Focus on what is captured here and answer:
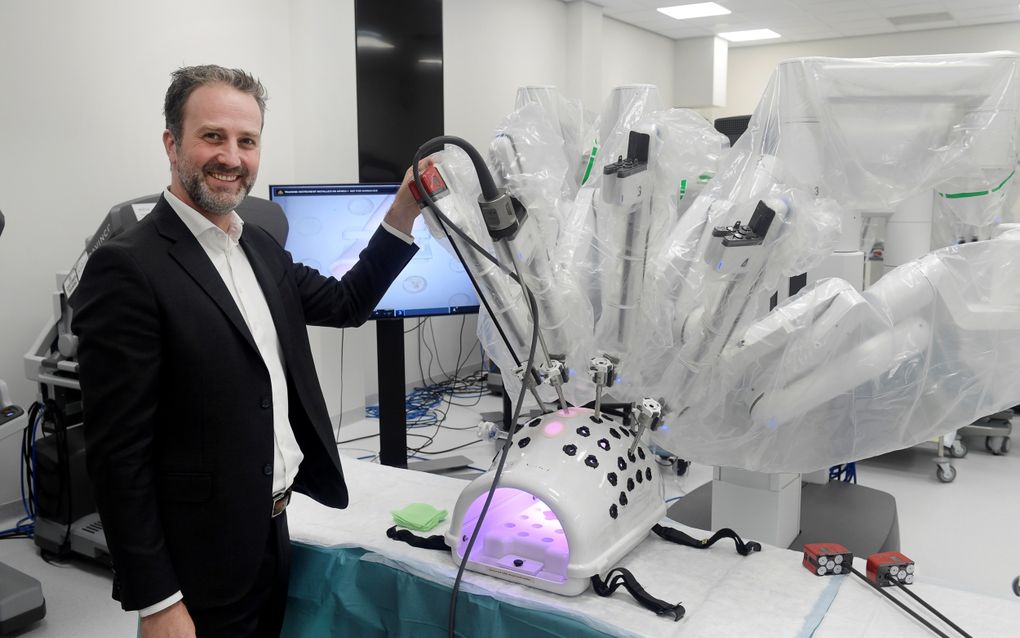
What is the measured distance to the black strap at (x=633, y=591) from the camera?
1.17 m

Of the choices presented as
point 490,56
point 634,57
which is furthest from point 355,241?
point 634,57

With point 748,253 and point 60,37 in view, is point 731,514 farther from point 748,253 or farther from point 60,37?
point 60,37

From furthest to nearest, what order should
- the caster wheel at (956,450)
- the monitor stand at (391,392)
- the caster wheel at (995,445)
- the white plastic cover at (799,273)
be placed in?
the caster wheel at (995,445) → the caster wheel at (956,450) → the monitor stand at (391,392) → the white plastic cover at (799,273)

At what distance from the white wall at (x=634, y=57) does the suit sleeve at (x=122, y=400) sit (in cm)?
680

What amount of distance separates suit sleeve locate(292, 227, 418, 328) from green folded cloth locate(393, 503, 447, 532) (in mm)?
398

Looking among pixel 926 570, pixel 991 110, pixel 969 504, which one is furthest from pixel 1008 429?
pixel 991 110

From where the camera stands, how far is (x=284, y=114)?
4.01 metres

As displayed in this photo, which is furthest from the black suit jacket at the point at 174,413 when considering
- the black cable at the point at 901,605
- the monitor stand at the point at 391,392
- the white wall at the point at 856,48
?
the white wall at the point at 856,48

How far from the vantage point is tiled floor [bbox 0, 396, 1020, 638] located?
7.84 feet

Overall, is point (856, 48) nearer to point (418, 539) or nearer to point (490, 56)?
point (490, 56)

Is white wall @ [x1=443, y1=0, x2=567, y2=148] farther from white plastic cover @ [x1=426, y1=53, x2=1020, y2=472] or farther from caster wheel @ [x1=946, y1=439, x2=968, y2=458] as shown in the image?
white plastic cover @ [x1=426, y1=53, x2=1020, y2=472]

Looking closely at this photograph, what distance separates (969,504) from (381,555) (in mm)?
2867

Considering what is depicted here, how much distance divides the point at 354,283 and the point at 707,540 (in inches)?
33.6

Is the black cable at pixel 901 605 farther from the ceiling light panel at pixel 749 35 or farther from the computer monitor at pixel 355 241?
the ceiling light panel at pixel 749 35
